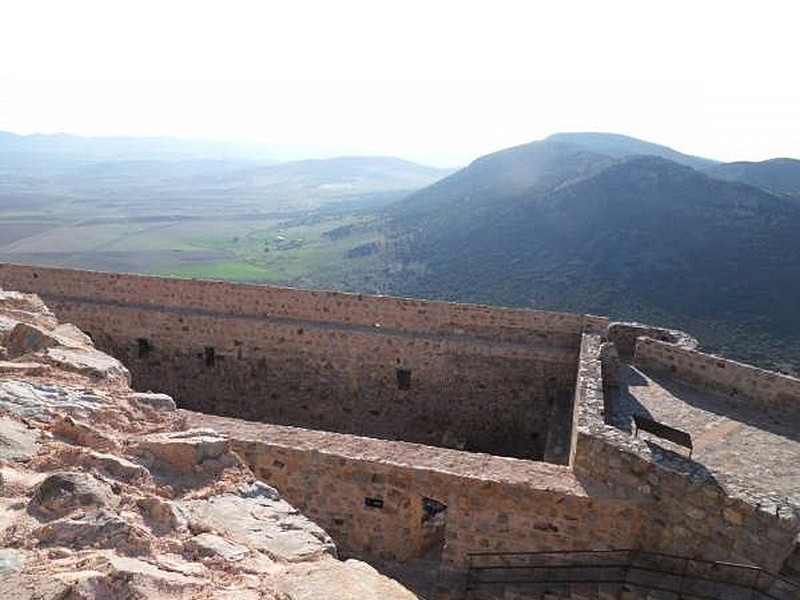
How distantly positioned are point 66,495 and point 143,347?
444 inches

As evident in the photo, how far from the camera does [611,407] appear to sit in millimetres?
12500

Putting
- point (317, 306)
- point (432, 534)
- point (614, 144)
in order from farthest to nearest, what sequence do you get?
point (614, 144) → point (317, 306) → point (432, 534)

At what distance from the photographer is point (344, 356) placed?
1435 cm

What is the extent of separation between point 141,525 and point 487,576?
17.3 ft

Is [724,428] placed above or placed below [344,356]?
below

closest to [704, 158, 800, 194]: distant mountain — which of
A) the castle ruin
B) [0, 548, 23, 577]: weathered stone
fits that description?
the castle ruin

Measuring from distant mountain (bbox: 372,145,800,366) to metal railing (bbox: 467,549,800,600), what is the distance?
92.5ft

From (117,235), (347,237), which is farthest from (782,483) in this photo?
(117,235)

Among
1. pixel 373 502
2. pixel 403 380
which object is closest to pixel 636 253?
pixel 403 380

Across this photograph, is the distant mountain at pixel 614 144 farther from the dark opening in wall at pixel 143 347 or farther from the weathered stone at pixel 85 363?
the weathered stone at pixel 85 363

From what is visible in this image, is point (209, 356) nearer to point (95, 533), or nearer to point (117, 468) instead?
point (117, 468)

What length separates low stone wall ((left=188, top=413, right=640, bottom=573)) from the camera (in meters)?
8.21

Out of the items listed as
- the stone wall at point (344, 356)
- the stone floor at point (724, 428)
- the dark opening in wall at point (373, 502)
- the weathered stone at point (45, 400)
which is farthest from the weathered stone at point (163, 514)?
the stone wall at point (344, 356)

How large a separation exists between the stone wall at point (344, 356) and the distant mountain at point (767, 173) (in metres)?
63.8
